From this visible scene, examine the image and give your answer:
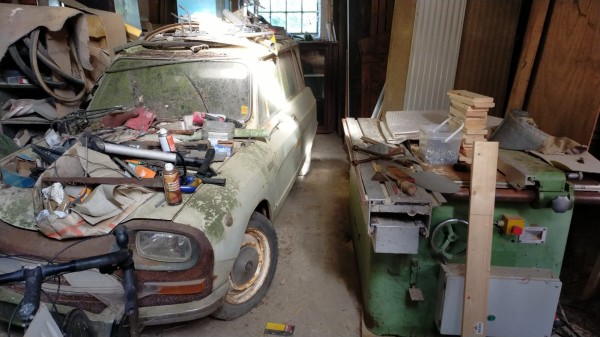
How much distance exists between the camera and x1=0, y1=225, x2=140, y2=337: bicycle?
146 centimetres

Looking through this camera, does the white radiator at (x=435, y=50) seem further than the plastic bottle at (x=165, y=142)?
Yes

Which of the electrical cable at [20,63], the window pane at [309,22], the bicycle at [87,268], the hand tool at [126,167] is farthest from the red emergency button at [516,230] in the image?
the window pane at [309,22]

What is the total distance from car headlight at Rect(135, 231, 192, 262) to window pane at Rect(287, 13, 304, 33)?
6.66m

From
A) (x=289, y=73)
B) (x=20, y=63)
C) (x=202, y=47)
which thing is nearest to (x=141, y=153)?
(x=202, y=47)

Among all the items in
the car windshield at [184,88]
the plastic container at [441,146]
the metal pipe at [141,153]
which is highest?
the car windshield at [184,88]

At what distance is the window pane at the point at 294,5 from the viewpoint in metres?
7.54

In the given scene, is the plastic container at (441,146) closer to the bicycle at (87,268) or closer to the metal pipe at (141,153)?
the metal pipe at (141,153)

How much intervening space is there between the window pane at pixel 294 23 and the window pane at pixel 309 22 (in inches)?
3.2

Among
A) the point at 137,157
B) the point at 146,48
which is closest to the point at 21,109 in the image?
the point at 146,48

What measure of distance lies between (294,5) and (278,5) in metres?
0.32

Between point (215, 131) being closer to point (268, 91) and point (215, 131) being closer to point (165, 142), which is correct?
point (165, 142)

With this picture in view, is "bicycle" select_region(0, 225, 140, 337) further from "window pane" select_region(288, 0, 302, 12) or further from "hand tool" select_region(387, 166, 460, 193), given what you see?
"window pane" select_region(288, 0, 302, 12)

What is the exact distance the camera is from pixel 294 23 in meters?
7.67

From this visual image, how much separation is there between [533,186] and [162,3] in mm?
6669
